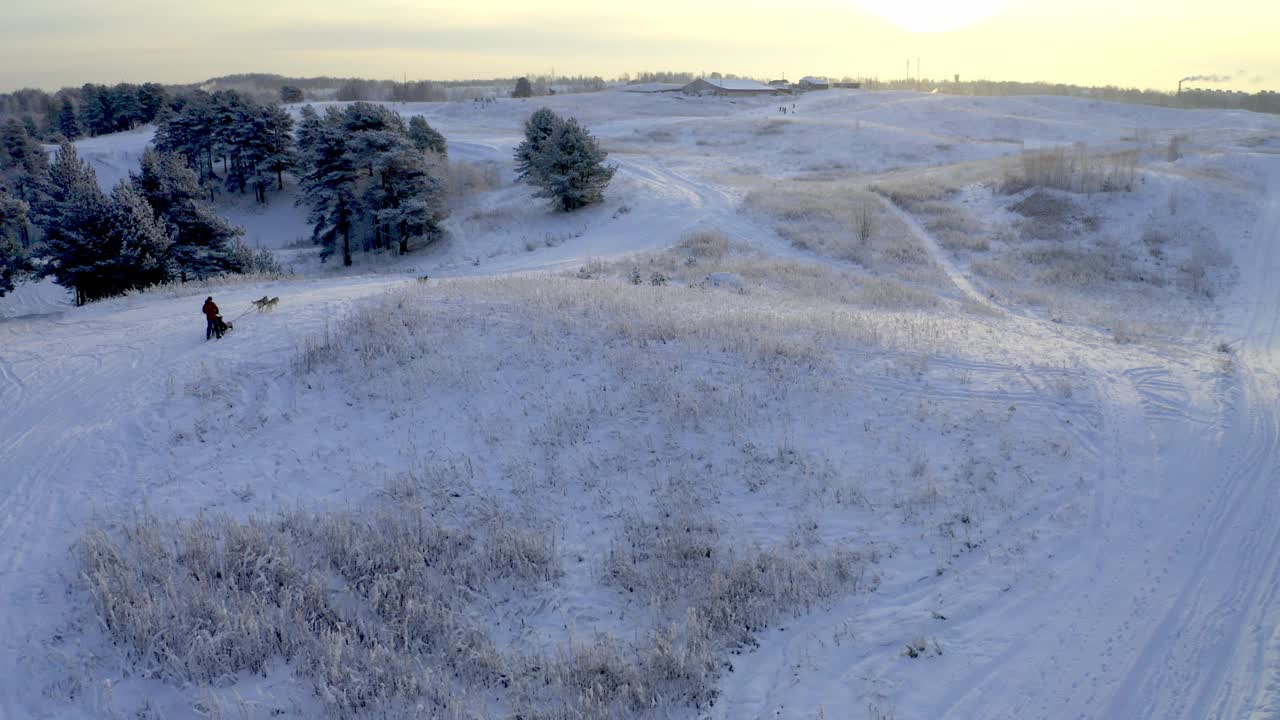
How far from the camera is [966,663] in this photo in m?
6.73

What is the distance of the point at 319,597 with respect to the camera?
796 cm

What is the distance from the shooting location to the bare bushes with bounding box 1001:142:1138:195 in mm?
35000

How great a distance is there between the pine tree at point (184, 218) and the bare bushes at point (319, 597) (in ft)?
93.8

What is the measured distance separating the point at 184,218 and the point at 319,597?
3263 cm

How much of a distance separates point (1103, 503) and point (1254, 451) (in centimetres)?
337

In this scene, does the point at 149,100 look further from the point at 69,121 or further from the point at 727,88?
the point at 727,88

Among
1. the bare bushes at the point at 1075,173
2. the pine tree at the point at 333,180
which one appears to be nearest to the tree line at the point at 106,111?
the pine tree at the point at 333,180

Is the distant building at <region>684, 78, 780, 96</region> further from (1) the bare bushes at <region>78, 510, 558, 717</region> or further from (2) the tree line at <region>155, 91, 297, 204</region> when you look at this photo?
(1) the bare bushes at <region>78, 510, 558, 717</region>

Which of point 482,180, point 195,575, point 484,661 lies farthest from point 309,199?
point 484,661

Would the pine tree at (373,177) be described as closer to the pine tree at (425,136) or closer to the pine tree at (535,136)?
the pine tree at (535,136)

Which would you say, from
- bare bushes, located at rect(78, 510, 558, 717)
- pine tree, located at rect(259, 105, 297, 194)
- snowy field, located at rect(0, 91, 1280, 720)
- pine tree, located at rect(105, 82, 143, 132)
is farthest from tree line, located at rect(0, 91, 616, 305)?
pine tree, located at rect(105, 82, 143, 132)

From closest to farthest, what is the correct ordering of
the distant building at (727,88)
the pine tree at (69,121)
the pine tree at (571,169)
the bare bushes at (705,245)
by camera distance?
the bare bushes at (705,245) < the pine tree at (571,169) < the pine tree at (69,121) < the distant building at (727,88)

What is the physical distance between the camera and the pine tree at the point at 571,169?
40.1m

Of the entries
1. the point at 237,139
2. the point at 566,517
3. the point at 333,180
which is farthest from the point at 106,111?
the point at 566,517
